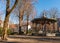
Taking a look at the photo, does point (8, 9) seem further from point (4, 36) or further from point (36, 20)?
point (36, 20)

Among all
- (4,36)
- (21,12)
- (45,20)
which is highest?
(21,12)

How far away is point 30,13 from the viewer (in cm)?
5119

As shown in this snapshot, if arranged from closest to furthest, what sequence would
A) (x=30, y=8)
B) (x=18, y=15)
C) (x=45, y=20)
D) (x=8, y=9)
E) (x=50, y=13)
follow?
1. (x=8, y=9)
2. (x=45, y=20)
3. (x=30, y=8)
4. (x=18, y=15)
5. (x=50, y=13)

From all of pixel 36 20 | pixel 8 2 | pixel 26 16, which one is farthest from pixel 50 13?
pixel 8 2

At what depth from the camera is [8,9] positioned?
20.3m

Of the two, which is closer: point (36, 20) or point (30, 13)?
point (36, 20)

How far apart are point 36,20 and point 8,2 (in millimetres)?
15457

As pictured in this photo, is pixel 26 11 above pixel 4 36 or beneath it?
above

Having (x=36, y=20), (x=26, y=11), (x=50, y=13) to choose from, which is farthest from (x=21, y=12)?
(x=50, y=13)

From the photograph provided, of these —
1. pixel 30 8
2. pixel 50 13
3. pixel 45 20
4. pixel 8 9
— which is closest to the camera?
pixel 8 9

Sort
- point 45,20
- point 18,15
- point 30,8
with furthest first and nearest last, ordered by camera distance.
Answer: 1. point 18,15
2. point 30,8
3. point 45,20

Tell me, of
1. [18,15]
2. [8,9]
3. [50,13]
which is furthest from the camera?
[50,13]

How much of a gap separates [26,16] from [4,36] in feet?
106

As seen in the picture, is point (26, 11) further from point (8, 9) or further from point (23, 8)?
point (8, 9)
